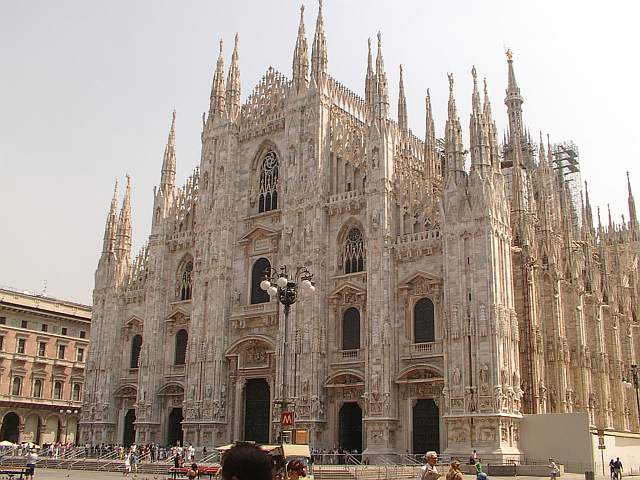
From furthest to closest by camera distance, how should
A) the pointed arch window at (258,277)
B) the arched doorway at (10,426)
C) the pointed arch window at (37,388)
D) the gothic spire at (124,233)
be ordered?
the pointed arch window at (37,388) < the arched doorway at (10,426) < the gothic spire at (124,233) < the pointed arch window at (258,277)

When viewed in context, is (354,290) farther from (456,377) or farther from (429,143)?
(429,143)

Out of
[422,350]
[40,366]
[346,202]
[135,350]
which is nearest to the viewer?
[422,350]

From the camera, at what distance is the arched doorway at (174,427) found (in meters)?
45.3

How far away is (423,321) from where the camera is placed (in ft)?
120

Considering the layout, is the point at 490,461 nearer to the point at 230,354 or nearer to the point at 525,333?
the point at 525,333

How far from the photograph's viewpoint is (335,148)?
42.8 meters

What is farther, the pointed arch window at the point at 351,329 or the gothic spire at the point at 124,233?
the gothic spire at the point at 124,233

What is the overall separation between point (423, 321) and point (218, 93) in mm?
22111

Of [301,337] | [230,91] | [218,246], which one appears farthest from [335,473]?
[230,91]

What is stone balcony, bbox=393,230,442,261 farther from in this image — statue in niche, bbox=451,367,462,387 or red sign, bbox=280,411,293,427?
red sign, bbox=280,411,293,427

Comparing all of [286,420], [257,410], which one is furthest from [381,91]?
[286,420]

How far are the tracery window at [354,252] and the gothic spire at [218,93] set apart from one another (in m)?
14.0

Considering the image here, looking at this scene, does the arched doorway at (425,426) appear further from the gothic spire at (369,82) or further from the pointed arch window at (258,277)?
the gothic spire at (369,82)

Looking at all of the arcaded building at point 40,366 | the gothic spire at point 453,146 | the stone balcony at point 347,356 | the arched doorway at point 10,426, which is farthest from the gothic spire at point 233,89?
the arched doorway at point 10,426
